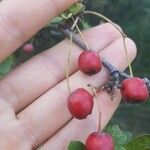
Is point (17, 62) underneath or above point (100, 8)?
above

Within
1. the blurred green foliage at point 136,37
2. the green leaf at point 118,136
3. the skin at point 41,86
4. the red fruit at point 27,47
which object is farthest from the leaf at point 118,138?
the blurred green foliage at point 136,37

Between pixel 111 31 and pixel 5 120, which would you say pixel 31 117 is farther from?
pixel 111 31

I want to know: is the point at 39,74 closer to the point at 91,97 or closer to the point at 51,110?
the point at 51,110

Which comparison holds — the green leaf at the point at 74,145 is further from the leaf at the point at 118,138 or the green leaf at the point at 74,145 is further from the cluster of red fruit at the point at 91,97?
the leaf at the point at 118,138

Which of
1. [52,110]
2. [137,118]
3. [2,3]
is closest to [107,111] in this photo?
[52,110]

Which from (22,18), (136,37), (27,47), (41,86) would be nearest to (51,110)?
(41,86)

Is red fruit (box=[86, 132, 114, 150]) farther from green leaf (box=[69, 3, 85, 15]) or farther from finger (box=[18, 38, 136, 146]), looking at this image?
green leaf (box=[69, 3, 85, 15])

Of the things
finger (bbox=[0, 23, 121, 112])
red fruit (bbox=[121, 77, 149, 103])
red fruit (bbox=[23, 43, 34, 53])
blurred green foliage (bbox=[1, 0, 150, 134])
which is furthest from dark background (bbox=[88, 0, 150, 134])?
red fruit (bbox=[121, 77, 149, 103])
